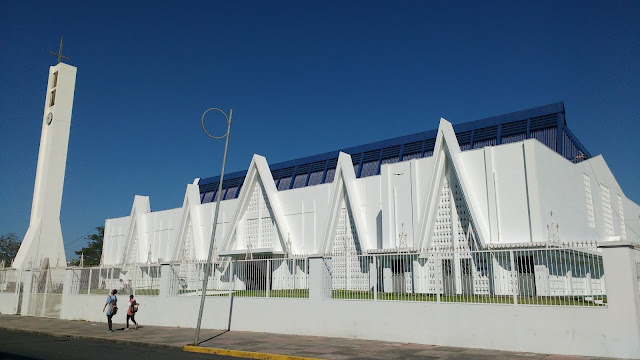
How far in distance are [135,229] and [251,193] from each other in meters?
13.7

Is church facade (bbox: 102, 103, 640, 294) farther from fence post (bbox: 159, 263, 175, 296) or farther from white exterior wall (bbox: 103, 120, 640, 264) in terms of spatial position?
fence post (bbox: 159, 263, 175, 296)

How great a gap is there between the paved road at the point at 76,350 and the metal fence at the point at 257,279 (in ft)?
10.8

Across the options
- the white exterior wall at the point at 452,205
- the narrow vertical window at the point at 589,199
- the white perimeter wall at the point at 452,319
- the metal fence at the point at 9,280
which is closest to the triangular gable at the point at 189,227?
the white exterior wall at the point at 452,205

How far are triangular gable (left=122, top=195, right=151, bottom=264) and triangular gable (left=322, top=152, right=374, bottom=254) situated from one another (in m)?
19.2

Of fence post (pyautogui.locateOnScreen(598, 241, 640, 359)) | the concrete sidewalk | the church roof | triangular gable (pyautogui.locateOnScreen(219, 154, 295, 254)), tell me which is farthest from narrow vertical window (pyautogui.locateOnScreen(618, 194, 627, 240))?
the concrete sidewalk

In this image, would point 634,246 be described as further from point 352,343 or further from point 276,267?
point 276,267

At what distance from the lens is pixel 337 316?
14.9 metres

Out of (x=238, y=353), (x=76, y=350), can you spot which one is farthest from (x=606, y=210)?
(x=76, y=350)

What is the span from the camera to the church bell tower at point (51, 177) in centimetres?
3412

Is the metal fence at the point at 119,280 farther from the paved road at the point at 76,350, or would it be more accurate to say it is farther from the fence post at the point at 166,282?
the paved road at the point at 76,350

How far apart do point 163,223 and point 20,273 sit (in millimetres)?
11473

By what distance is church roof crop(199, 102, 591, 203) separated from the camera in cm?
→ 2922

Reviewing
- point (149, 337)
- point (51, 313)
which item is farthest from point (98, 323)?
point (149, 337)

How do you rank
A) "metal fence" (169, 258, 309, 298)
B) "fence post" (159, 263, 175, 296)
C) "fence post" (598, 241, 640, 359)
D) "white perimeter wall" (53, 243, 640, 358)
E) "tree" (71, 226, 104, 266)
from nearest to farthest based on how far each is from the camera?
"fence post" (598, 241, 640, 359), "white perimeter wall" (53, 243, 640, 358), "metal fence" (169, 258, 309, 298), "fence post" (159, 263, 175, 296), "tree" (71, 226, 104, 266)
